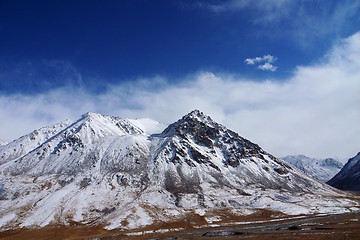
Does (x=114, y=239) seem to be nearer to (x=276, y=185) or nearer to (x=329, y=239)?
(x=329, y=239)

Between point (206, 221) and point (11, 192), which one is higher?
point (11, 192)

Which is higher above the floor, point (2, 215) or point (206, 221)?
point (2, 215)

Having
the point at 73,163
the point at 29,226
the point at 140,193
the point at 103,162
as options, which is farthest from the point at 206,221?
the point at 73,163

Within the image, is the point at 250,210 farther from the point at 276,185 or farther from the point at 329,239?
the point at 329,239

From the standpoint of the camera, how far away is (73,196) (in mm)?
143750

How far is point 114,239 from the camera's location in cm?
8056

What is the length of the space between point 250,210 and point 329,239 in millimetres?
79584

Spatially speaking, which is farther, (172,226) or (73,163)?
(73,163)

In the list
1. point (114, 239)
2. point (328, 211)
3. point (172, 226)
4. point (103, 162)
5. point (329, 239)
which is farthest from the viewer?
point (103, 162)

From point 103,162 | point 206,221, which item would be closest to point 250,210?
point 206,221

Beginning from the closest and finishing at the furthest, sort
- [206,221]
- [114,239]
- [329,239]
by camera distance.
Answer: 1. [329,239]
2. [114,239]
3. [206,221]

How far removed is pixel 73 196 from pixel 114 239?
7656 cm

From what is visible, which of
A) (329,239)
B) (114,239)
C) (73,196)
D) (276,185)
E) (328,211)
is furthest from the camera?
(276,185)

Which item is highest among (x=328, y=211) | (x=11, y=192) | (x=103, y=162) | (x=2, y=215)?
(x=103, y=162)
